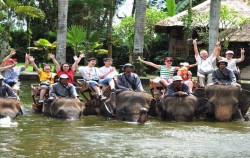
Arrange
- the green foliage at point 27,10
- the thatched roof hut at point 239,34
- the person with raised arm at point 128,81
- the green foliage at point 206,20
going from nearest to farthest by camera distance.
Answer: the person with raised arm at point 128,81
the green foliage at point 27,10
the green foliage at point 206,20
the thatched roof hut at point 239,34

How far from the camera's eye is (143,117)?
1388 centimetres

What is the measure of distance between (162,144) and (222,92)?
3.90 metres

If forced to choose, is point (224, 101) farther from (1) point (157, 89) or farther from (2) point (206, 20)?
(2) point (206, 20)

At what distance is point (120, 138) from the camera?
1187cm

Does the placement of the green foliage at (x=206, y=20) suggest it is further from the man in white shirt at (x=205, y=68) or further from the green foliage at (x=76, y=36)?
the man in white shirt at (x=205, y=68)

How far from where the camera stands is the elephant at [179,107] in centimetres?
1459

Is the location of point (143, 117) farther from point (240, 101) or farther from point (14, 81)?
point (14, 81)

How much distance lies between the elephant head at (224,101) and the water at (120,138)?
29cm

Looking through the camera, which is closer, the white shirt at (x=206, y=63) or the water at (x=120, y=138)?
the water at (x=120, y=138)

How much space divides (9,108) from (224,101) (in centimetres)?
490

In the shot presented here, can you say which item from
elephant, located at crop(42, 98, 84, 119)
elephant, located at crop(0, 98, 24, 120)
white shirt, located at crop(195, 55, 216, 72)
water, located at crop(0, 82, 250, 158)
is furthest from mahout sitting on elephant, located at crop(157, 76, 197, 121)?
elephant, located at crop(0, 98, 24, 120)

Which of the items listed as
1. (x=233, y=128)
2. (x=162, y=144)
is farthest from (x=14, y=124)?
(x=233, y=128)

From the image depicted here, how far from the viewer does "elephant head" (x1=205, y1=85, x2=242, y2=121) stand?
1466 cm

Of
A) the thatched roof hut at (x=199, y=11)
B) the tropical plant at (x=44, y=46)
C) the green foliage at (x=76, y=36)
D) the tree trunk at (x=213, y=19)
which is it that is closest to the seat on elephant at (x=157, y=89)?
the tree trunk at (x=213, y=19)
